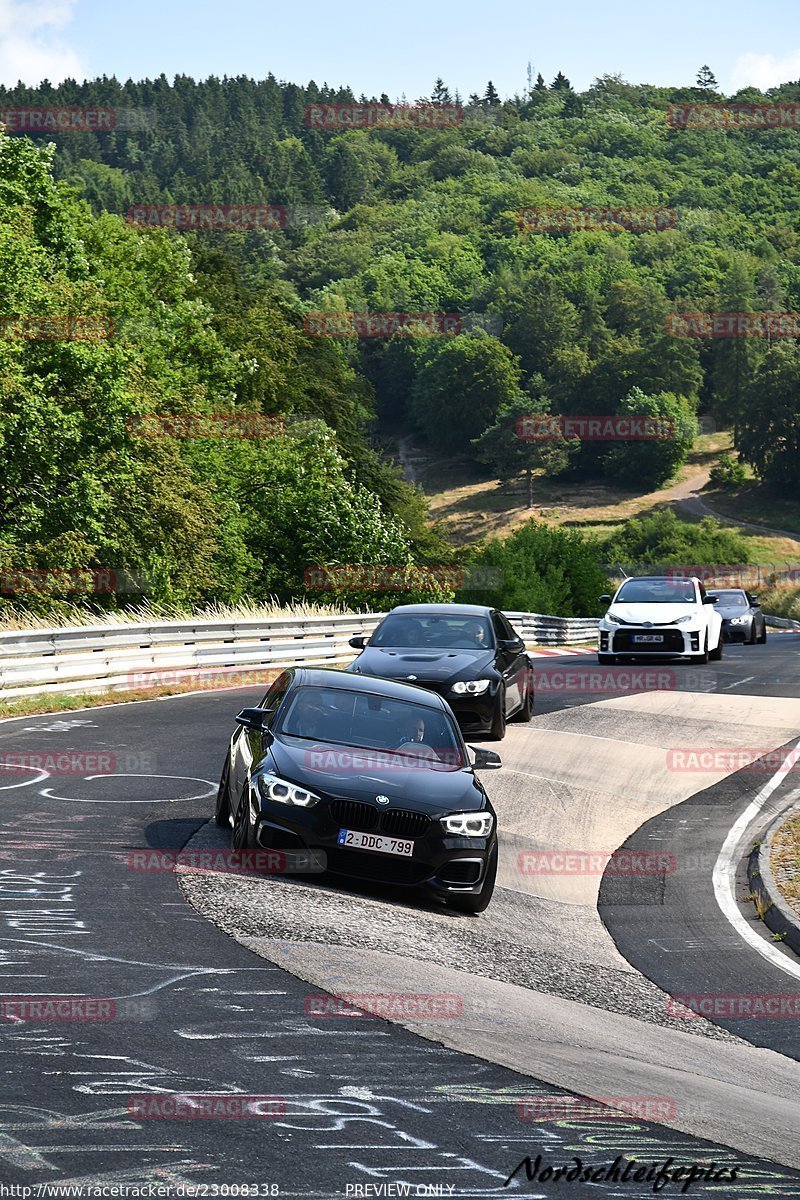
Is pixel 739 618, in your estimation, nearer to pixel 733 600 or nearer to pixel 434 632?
pixel 733 600

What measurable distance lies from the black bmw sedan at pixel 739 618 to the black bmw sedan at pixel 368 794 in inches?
1085

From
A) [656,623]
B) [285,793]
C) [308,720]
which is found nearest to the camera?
[285,793]

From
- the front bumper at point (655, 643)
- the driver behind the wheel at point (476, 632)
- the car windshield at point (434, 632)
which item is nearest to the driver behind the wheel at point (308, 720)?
the car windshield at point (434, 632)

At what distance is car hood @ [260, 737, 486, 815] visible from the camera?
391 inches

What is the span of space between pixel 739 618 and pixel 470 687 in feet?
73.2

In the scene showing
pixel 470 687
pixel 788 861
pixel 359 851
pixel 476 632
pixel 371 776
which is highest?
pixel 371 776

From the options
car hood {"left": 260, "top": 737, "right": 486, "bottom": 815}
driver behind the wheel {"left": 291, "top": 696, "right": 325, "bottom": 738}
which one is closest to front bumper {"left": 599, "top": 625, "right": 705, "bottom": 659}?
driver behind the wheel {"left": 291, "top": 696, "right": 325, "bottom": 738}

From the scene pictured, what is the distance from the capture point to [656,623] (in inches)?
1087

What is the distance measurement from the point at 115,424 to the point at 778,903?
2520 cm

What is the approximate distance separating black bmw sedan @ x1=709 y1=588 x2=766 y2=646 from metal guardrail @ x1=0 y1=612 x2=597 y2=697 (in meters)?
10.3

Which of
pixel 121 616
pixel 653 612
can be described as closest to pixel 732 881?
pixel 653 612

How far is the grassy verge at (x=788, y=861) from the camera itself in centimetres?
1178

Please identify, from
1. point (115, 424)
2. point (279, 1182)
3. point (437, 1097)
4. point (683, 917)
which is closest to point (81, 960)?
point (437, 1097)

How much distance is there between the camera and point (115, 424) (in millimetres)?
33812
